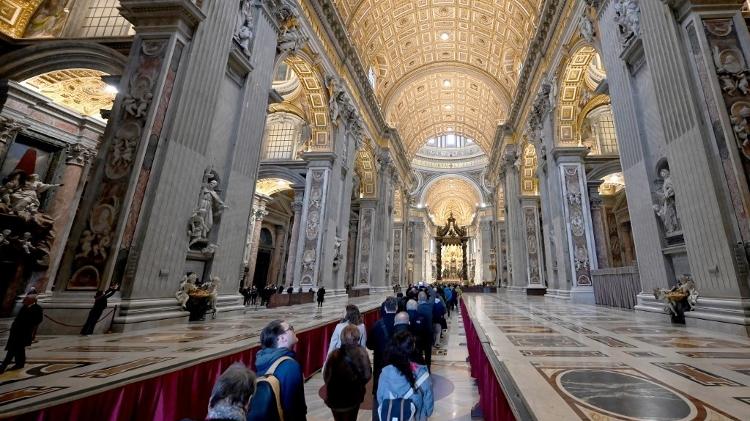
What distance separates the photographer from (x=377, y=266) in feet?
64.4

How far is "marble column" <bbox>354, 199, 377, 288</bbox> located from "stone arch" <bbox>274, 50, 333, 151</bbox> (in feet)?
22.3

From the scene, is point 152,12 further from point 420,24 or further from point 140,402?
point 420,24

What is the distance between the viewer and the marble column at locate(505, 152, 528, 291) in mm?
18047

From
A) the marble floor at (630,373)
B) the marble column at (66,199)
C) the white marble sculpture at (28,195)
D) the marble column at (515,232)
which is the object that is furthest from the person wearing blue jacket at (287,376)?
the marble column at (515,232)

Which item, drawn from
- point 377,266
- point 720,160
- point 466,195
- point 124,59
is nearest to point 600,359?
point 720,160

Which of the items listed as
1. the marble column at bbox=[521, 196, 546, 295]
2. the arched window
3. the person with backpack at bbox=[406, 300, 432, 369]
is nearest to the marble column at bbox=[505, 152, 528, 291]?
the marble column at bbox=[521, 196, 546, 295]

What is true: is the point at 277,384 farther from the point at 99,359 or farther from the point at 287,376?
the point at 99,359

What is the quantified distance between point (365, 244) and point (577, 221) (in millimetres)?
11261

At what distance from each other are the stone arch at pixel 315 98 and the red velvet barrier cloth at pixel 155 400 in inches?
440

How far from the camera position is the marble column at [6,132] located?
25.3ft

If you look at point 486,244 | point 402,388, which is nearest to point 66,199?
point 402,388

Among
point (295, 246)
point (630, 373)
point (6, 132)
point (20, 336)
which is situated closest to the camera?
point (630, 373)

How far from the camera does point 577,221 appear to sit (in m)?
11.2

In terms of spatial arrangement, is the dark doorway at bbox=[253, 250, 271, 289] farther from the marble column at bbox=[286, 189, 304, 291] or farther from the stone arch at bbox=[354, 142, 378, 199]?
the stone arch at bbox=[354, 142, 378, 199]
